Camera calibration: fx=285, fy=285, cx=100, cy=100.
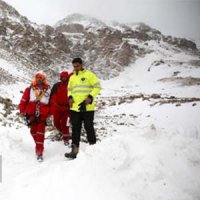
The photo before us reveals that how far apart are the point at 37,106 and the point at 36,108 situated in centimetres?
6

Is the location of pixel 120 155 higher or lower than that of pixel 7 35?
lower

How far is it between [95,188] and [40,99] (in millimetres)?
3532

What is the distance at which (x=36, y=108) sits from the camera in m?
7.60

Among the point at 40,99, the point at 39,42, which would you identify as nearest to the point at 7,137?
the point at 40,99

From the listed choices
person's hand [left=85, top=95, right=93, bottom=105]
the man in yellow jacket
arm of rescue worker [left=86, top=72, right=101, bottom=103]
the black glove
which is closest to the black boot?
the man in yellow jacket

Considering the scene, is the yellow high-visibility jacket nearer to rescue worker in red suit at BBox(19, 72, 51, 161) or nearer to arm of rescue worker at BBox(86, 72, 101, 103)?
arm of rescue worker at BBox(86, 72, 101, 103)

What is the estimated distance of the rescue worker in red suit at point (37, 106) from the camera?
757 centimetres

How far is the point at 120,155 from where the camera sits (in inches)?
215

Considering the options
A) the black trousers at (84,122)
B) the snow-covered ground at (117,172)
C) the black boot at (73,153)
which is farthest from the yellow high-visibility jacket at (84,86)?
the snow-covered ground at (117,172)

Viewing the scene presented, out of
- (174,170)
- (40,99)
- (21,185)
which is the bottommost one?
(21,185)

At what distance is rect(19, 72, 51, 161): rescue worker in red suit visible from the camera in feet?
24.8

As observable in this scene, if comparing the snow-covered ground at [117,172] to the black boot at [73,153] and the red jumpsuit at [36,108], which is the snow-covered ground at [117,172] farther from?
the red jumpsuit at [36,108]

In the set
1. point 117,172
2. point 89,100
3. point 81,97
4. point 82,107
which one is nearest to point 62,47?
point 81,97

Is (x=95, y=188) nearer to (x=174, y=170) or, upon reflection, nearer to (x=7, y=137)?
(x=174, y=170)
